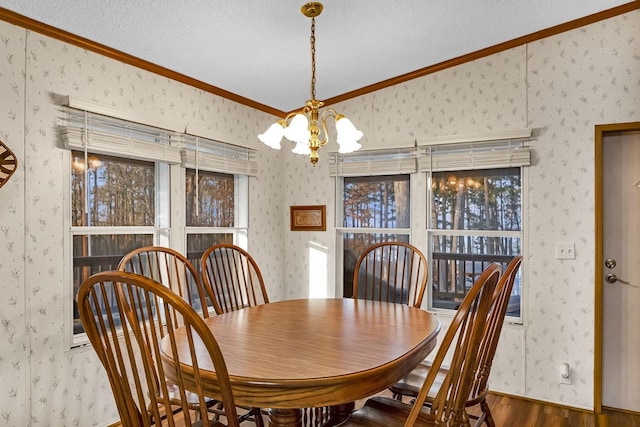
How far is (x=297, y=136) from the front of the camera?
6.40 ft

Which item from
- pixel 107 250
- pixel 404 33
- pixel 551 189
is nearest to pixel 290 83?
pixel 404 33

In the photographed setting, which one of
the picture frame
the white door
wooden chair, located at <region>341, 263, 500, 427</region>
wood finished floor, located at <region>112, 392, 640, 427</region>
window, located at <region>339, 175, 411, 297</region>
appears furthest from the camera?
the picture frame

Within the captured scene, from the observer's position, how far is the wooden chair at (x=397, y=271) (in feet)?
9.02

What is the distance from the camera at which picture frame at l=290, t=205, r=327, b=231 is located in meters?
3.93

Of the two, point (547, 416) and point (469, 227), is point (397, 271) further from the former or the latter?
point (547, 416)

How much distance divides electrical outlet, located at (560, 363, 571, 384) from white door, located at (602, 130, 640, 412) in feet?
0.76

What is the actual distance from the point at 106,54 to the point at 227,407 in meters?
2.35

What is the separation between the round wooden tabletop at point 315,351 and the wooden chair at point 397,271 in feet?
1.59

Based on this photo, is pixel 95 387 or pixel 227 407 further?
pixel 95 387

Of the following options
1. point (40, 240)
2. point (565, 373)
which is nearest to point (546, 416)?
point (565, 373)

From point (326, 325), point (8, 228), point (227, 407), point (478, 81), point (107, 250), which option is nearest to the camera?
point (227, 407)

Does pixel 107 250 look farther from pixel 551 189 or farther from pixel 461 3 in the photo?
pixel 551 189

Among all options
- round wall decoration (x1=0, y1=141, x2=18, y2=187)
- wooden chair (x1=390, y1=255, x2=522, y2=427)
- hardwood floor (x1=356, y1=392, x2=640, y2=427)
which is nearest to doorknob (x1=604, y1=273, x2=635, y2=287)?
hardwood floor (x1=356, y1=392, x2=640, y2=427)

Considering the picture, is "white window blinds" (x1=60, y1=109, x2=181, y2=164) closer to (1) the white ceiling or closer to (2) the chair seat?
(1) the white ceiling
